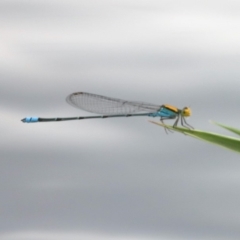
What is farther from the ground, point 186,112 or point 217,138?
point 186,112

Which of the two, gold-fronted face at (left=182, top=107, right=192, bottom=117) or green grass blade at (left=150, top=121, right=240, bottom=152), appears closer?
green grass blade at (left=150, top=121, right=240, bottom=152)

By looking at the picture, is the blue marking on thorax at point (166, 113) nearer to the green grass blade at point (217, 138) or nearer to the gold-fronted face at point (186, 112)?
the gold-fronted face at point (186, 112)

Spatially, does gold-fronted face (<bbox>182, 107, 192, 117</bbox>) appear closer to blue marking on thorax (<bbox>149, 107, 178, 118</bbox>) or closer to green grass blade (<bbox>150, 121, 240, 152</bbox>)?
blue marking on thorax (<bbox>149, 107, 178, 118</bbox>)

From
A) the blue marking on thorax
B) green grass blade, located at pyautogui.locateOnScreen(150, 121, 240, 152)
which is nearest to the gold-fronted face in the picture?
the blue marking on thorax

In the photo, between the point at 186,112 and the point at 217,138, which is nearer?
the point at 217,138

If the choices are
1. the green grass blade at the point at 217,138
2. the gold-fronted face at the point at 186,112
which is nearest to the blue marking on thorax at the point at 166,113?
the gold-fronted face at the point at 186,112

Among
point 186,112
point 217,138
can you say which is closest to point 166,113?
point 186,112

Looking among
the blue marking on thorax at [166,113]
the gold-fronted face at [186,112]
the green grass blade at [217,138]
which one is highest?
the blue marking on thorax at [166,113]

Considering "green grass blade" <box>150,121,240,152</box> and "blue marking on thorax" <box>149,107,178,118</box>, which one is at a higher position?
"blue marking on thorax" <box>149,107,178,118</box>

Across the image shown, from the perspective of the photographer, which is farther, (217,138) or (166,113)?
(166,113)

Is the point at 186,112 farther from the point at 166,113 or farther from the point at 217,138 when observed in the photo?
the point at 217,138

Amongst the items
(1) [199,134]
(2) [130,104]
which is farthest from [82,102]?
(1) [199,134]
